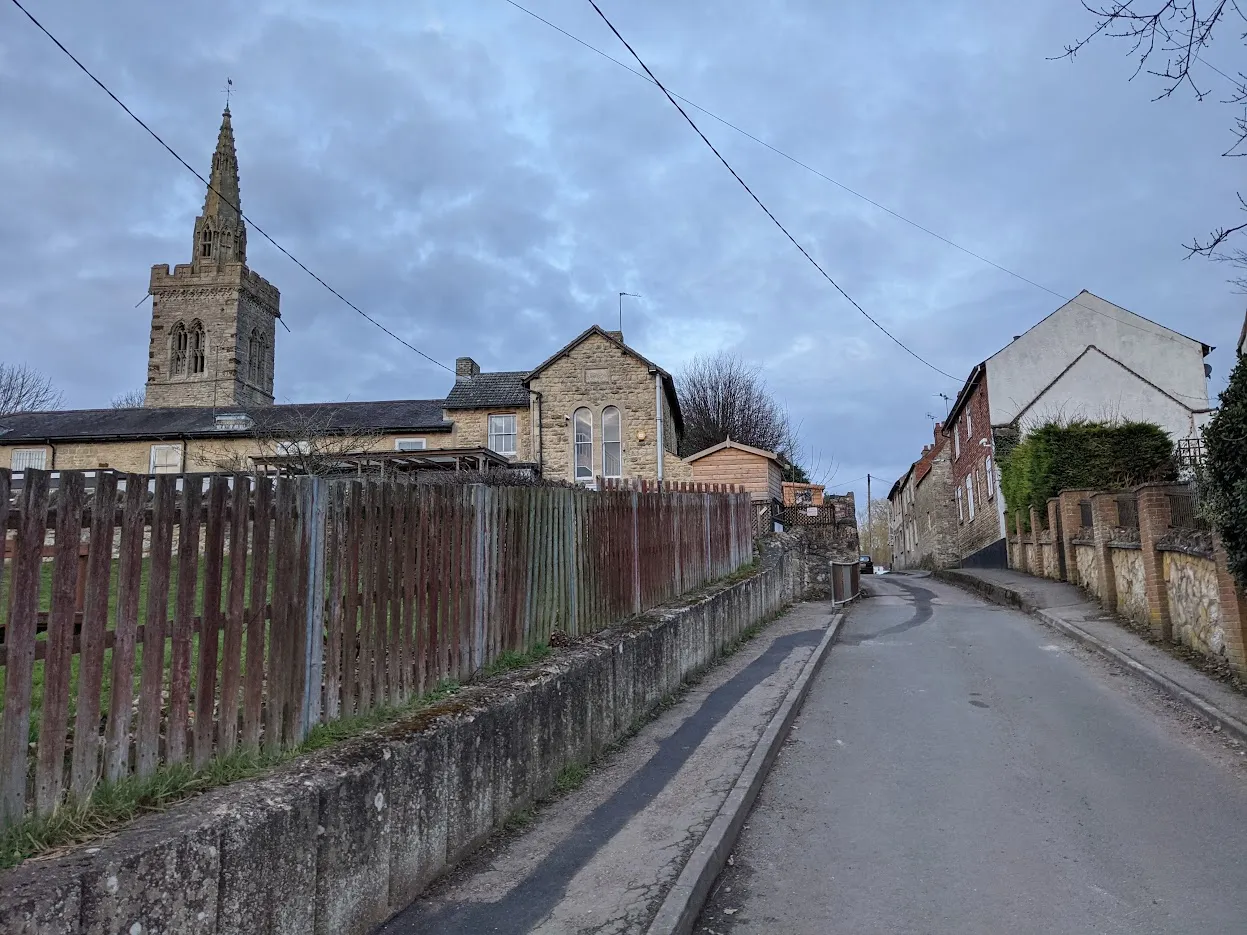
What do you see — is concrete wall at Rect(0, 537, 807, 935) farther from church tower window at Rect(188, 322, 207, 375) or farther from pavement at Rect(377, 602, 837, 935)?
church tower window at Rect(188, 322, 207, 375)

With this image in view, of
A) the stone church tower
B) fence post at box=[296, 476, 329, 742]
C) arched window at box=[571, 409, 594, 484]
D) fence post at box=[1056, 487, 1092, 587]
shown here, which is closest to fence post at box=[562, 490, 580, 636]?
fence post at box=[296, 476, 329, 742]

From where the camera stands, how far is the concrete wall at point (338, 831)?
2.60 m

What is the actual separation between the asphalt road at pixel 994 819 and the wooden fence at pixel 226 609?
239 cm

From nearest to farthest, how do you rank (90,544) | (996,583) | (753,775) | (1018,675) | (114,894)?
(114,894), (90,544), (753,775), (1018,675), (996,583)

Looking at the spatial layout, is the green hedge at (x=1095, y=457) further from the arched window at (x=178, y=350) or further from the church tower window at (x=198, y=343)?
the arched window at (x=178, y=350)

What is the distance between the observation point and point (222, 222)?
204 ft

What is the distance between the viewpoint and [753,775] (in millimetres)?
6258

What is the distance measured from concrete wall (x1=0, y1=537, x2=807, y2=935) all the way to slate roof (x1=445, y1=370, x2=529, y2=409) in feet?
75.8

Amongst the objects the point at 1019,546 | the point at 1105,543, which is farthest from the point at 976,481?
the point at 1105,543

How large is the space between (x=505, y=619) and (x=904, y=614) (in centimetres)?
1334

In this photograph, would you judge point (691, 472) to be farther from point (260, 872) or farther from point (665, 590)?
point (260, 872)

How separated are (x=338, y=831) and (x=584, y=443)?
2489 cm

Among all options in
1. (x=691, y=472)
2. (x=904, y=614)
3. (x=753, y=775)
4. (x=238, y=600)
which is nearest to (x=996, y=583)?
(x=904, y=614)

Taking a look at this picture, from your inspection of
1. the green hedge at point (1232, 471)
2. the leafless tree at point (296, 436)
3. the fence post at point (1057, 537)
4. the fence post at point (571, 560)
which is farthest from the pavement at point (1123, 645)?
the leafless tree at point (296, 436)
